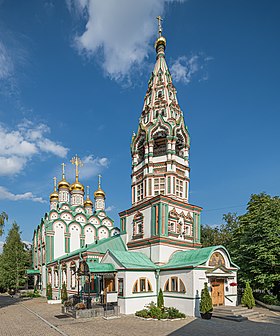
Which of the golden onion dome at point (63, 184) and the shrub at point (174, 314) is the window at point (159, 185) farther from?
the golden onion dome at point (63, 184)

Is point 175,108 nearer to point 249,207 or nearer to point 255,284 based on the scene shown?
point 249,207

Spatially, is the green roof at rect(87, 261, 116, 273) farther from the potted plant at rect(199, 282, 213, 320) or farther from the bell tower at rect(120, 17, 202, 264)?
the potted plant at rect(199, 282, 213, 320)

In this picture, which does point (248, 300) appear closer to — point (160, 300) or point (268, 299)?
point (268, 299)

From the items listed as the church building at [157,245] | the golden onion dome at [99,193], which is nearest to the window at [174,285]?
the church building at [157,245]

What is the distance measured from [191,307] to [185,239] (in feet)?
18.2

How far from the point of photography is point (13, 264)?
37.9m

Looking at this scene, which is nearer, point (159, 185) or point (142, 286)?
point (142, 286)

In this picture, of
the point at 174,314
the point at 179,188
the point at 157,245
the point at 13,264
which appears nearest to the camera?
the point at 174,314

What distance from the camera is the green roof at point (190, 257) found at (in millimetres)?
17750

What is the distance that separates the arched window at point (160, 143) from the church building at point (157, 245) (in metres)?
0.08

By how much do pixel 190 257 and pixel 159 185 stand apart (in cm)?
584

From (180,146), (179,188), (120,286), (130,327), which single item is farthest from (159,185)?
(130,327)

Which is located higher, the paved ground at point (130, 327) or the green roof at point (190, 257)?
the green roof at point (190, 257)

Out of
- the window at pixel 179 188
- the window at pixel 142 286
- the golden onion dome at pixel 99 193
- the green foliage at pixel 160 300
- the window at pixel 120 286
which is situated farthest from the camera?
the golden onion dome at pixel 99 193
